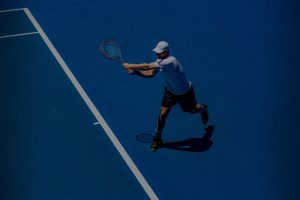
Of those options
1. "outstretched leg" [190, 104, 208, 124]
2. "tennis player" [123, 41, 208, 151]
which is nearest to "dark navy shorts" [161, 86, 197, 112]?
"tennis player" [123, 41, 208, 151]

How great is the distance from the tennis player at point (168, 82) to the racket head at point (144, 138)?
0.24m

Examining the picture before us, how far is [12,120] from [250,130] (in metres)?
4.67

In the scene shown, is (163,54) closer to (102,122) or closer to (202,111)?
(202,111)

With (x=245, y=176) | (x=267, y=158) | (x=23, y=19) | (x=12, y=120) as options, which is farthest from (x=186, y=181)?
(x=23, y=19)

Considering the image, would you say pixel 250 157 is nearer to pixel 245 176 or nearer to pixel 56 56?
pixel 245 176

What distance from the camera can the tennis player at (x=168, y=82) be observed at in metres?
8.80

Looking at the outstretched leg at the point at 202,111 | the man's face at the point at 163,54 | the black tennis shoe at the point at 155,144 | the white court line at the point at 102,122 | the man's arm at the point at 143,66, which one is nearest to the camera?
the white court line at the point at 102,122

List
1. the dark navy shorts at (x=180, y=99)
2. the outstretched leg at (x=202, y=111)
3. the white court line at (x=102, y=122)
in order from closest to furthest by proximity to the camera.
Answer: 1. the white court line at (x=102, y=122)
2. the dark navy shorts at (x=180, y=99)
3. the outstretched leg at (x=202, y=111)

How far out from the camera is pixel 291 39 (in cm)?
1343

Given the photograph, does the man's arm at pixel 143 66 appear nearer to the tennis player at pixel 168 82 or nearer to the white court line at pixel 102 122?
the tennis player at pixel 168 82

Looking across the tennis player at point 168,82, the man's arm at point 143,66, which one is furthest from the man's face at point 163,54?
the man's arm at point 143,66

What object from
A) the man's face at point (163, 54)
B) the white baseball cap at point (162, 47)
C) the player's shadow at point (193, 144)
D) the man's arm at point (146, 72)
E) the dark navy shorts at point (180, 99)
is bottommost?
the player's shadow at point (193, 144)

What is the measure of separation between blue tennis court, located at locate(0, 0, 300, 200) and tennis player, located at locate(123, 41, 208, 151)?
0.50 metres

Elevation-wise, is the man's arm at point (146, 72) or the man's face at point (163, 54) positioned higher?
the man's face at point (163, 54)
